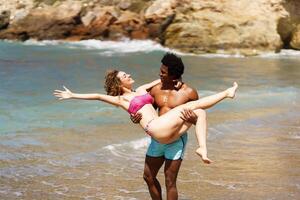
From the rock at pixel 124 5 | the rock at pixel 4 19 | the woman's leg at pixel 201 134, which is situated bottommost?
the rock at pixel 4 19

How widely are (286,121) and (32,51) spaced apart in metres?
25.9

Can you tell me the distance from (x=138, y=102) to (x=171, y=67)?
1.51ft

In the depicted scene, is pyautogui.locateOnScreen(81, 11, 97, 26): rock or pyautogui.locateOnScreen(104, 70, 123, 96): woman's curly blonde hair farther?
pyautogui.locateOnScreen(81, 11, 97, 26): rock

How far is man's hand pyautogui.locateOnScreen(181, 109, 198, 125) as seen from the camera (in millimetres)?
5164

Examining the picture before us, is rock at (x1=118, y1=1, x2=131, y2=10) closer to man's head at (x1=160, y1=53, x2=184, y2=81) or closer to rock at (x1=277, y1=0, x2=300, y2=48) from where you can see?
rock at (x1=277, y1=0, x2=300, y2=48)

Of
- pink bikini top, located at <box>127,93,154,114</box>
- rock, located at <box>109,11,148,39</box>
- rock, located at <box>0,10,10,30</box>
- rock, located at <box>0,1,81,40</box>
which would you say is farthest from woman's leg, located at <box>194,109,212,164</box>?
rock, located at <box>0,10,10,30</box>

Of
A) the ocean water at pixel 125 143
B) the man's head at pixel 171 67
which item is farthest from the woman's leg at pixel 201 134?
the ocean water at pixel 125 143

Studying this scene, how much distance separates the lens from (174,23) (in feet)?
121

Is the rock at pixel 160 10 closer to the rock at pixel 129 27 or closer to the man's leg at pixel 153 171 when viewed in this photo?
the rock at pixel 129 27

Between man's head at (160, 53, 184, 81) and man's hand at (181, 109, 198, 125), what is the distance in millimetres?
335

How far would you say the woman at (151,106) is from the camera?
205 inches

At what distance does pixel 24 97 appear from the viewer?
17.8m

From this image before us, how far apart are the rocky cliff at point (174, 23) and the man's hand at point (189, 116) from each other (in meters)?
29.1

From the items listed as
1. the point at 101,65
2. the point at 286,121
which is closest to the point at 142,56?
the point at 101,65
